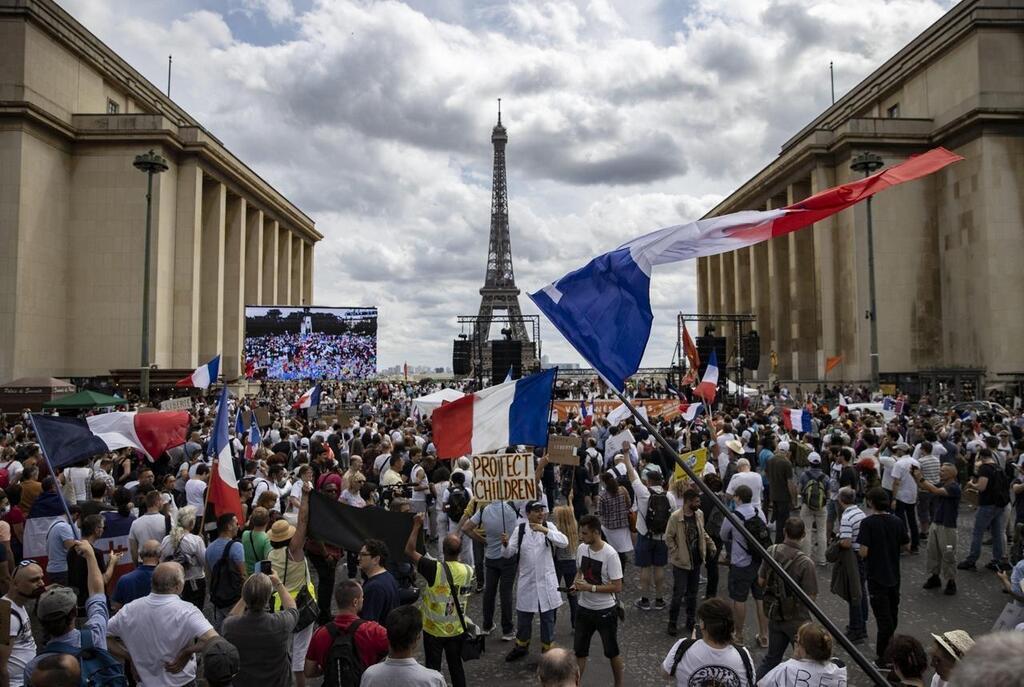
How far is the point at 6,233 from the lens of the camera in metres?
33.3

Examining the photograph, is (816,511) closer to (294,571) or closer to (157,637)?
(294,571)

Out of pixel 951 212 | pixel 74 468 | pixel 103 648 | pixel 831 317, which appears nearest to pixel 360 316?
pixel 831 317

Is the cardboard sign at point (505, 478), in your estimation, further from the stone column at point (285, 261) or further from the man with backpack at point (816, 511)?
the stone column at point (285, 261)

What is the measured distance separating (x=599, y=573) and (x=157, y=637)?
11.3ft

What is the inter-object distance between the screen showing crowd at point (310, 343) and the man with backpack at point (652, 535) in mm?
40491

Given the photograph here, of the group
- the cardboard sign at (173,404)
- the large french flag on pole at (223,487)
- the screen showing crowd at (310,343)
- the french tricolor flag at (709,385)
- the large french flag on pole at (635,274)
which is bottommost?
the large french flag on pole at (223,487)

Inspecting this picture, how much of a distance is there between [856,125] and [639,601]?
3854 cm

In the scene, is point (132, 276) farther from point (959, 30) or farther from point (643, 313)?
point (959, 30)

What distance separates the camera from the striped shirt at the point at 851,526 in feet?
23.3

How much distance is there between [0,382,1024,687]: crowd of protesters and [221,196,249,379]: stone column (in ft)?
113

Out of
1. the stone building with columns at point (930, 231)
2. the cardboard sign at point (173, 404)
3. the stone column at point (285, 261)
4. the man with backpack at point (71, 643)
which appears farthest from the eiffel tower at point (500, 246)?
the man with backpack at point (71, 643)

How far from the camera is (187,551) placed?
6922 millimetres

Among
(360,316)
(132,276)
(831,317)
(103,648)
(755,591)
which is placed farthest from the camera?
(360,316)

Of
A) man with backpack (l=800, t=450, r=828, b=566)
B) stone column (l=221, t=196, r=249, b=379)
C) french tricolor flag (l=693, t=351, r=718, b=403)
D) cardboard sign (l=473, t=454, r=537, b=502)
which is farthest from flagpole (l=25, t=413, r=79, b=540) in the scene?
stone column (l=221, t=196, r=249, b=379)
